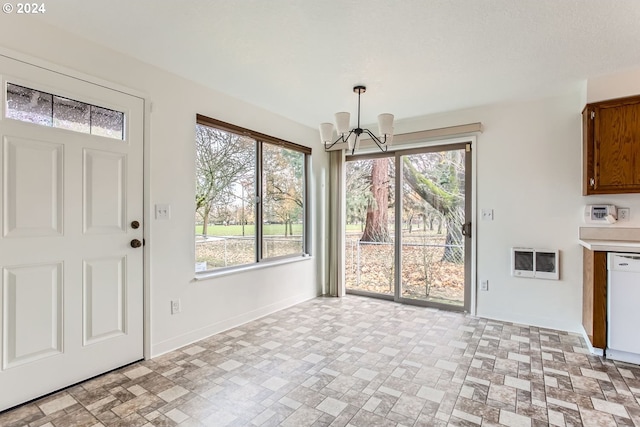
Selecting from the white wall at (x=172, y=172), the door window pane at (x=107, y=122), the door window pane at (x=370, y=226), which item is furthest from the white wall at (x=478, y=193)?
the door window pane at (x=370, y=226)

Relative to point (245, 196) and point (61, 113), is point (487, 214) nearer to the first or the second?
point (245, 196)

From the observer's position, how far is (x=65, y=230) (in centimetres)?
209

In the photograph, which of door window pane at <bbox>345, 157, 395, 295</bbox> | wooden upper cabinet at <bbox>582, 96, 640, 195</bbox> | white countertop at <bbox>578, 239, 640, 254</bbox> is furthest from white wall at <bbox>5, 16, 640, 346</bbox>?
door window pane at <bbox>345, 157, 395, 295</bbox>

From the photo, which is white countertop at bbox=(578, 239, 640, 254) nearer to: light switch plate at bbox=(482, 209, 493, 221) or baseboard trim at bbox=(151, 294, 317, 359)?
light switch plate at bbox=(482, 209, 493, 221)

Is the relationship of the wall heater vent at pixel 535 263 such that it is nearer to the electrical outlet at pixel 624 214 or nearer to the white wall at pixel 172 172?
the electrical outlet at pixel 624 214

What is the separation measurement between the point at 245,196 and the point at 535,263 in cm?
315

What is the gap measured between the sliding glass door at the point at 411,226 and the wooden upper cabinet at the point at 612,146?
1095 mm

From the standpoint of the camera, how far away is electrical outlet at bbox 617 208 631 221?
9.47 feet

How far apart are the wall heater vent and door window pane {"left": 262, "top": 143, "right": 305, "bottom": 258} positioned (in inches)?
100

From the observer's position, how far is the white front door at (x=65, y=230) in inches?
74.2

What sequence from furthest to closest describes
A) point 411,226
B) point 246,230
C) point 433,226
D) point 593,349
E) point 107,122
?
point 411,226
point 433,226
point 246,230
point 593,349
point 107,122

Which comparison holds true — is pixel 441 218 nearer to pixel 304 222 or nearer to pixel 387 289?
pixel 387 289

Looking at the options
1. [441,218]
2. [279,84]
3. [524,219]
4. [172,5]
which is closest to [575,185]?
[524,219]

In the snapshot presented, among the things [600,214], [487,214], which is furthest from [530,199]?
[600,214]
